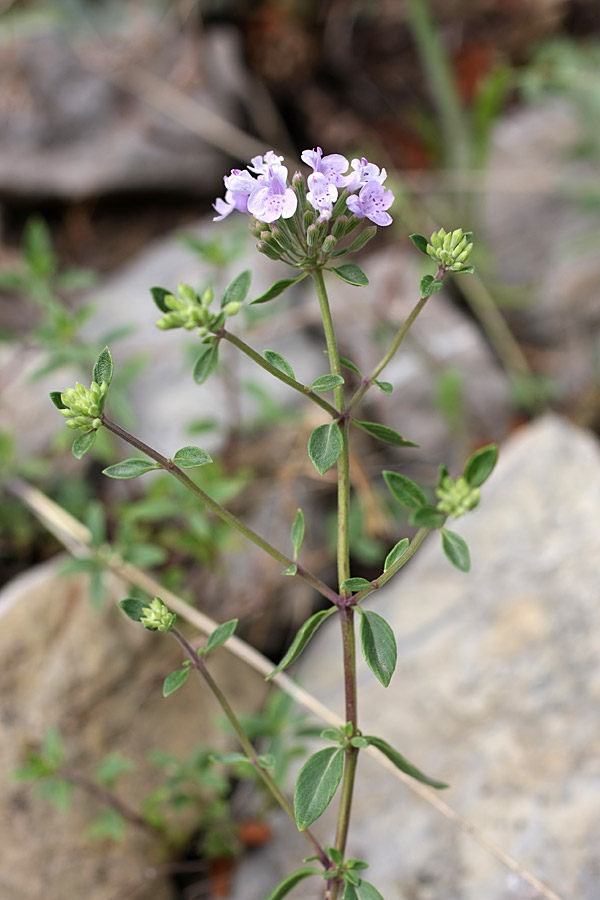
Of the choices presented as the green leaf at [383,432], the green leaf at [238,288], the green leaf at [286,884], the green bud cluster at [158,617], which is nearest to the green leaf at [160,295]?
the green leaf at [238,288]

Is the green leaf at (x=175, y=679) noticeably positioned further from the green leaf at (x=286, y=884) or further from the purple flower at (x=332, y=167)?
the purple flower at (x=332, y=167)

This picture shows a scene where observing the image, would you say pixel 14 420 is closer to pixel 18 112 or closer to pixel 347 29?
pixel 18 112

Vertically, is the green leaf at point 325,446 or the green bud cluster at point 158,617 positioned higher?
the green leaf at point 325,446

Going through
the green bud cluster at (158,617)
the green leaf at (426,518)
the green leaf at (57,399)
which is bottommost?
the green bud cluster at (158,617)

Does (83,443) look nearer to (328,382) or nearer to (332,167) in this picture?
(328,382)

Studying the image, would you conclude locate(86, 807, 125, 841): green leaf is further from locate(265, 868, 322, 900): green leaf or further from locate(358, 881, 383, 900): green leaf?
locate(358, 881, 383, 900): green leaf

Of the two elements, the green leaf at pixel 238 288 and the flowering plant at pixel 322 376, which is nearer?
the flowering plant at pixel 322 376

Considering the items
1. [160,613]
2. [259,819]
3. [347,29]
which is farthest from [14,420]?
[347,29]
